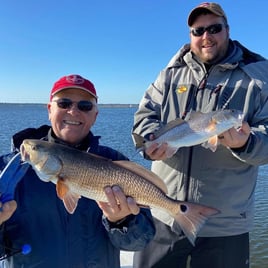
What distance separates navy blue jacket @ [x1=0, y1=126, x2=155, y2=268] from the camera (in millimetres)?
3002

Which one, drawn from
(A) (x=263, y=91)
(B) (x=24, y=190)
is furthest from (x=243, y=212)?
(B) (x=24, y=190)

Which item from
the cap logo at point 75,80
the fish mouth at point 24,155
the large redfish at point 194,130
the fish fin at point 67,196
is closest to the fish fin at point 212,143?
the large redfish at point 194,130

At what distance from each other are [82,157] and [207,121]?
165 centimetres

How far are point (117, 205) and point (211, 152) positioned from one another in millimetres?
1581

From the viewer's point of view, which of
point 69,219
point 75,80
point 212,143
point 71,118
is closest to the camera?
point 69,219

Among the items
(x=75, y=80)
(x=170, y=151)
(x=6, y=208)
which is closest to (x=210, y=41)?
(x=170, y=151)

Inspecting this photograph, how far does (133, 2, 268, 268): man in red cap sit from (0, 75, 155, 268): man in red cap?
1.00m

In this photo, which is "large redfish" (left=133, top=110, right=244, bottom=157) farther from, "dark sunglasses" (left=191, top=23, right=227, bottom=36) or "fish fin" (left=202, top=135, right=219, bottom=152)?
"dark sunglasses" (left=191, top=23, right=227, bottom=36)

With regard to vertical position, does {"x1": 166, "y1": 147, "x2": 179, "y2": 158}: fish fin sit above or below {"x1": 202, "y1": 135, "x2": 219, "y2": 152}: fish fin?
below

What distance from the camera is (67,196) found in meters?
2.82

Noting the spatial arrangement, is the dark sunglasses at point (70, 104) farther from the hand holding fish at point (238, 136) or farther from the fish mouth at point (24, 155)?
the hand holding fish at point (238, 136)

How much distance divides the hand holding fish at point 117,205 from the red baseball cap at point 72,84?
3.15 feet

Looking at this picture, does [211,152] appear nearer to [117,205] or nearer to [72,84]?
[117,205]

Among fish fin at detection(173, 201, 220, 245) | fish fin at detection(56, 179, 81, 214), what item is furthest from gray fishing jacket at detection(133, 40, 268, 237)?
fish fin at detection(56, 179, 81, 214)
